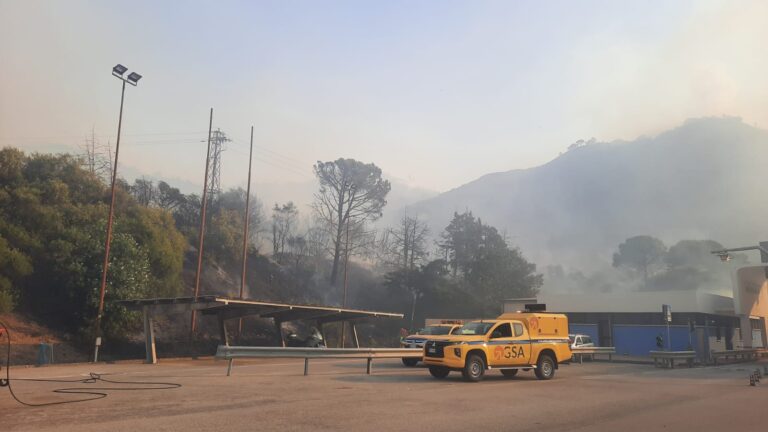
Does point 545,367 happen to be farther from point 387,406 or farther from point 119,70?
point 119,70

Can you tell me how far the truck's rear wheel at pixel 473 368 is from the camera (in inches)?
648

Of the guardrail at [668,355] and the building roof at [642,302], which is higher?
the building roof at [642,302]

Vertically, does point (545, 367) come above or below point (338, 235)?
below

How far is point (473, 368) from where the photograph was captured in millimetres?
16688

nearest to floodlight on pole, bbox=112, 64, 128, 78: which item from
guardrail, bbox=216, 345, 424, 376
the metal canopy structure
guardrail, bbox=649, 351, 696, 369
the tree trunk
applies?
the metal canopy structure

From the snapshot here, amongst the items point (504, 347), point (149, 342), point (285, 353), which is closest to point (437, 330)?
point (504, 347)

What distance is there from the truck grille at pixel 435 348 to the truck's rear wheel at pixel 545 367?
12.3ft

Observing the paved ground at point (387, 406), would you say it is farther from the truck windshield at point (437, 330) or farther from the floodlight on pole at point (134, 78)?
the floodlight on pole at point (134, 78)

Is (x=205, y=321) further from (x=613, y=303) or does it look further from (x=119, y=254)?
(x=613, y=303)

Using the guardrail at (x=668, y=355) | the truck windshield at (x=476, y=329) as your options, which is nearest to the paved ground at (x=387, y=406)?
the truck windshield at (x=476, y=329)

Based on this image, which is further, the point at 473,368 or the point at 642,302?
the point at 642,302

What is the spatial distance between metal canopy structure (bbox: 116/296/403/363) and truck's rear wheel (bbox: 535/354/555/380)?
1306cm

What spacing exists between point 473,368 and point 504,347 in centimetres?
146

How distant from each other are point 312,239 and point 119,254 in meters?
59.3
